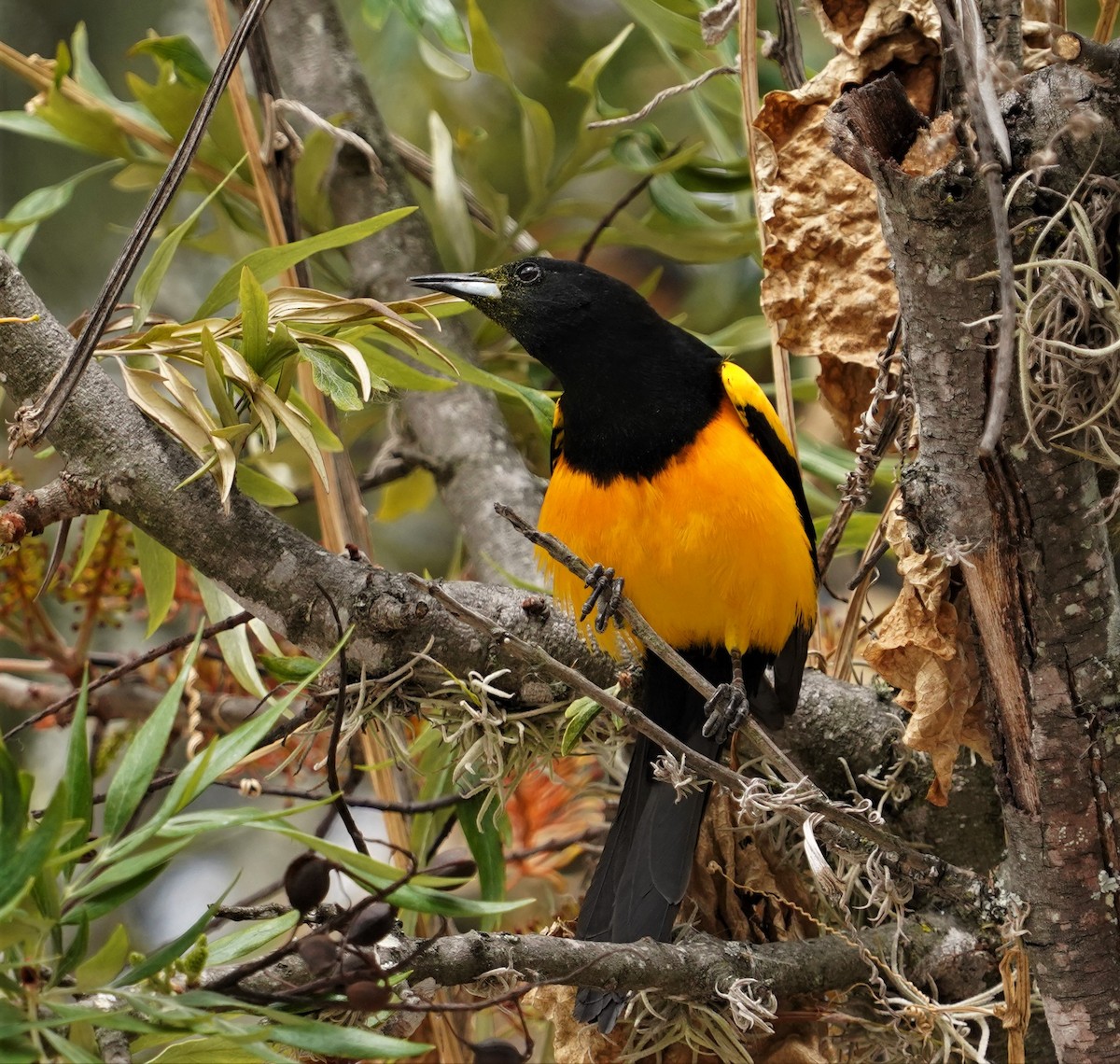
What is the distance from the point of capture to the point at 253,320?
5.33 feet

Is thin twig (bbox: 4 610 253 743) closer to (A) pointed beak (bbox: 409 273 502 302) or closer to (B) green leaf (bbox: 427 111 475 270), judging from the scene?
(A) pointed beak (bbox: 409 273 502 302)

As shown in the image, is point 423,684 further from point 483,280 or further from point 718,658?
point 483,280

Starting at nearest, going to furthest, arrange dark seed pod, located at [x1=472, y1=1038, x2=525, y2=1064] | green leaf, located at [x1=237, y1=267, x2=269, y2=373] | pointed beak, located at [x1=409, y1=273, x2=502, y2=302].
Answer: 1. dark seed pod, located at [x1=472, y1=1038, x2=525, y2=1064]
2. green leaf, located at [x1=237, y1=267, x2=269, y2=373]
3. pointed beak, located at [x1=409, y1=273, x2=502, y2=302]

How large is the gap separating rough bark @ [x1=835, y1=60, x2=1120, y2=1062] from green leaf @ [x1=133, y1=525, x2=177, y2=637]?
43.2 inches

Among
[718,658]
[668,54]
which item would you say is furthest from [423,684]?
[668,54]

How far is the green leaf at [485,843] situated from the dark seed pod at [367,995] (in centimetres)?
91

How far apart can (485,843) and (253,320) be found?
931 mm

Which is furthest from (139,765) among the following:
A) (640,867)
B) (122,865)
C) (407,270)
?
(407,270)

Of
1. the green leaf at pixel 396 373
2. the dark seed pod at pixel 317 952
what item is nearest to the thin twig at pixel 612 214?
the green leaf at pixel 396 373

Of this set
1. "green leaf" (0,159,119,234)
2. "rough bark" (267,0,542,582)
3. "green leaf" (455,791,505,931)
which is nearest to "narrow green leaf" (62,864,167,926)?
"green leaf" (455,791,505,931)

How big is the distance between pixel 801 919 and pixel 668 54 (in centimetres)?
181

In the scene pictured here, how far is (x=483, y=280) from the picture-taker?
7.56ft

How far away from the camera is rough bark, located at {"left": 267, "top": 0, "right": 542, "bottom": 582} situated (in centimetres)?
264

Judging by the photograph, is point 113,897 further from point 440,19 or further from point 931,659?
point 440,19
